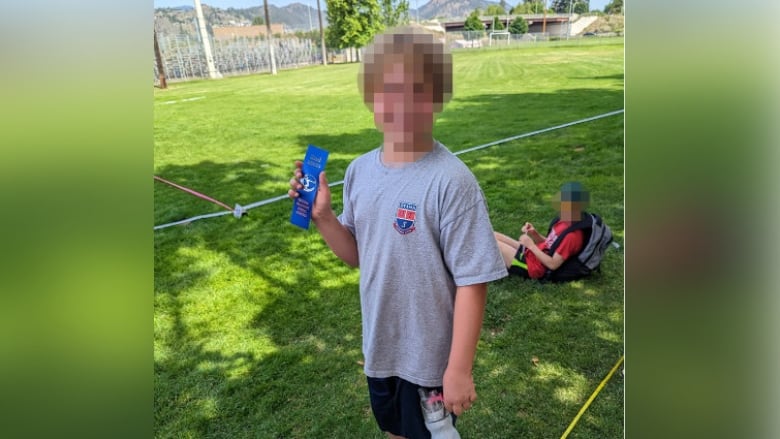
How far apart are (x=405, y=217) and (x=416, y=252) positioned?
0.11m

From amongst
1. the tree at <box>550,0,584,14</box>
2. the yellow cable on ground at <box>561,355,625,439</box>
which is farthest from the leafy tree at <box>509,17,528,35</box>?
the yellow cable on ground at <box>561,355,625,439</box>

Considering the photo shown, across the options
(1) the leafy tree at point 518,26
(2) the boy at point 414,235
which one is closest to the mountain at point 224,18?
(1) the leafy tree at point 518,26

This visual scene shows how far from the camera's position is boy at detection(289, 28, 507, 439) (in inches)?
53.9

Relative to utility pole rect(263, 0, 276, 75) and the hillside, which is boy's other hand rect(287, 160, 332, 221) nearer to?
the hillside

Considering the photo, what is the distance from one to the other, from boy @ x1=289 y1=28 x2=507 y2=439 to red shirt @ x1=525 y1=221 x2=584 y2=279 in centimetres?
241

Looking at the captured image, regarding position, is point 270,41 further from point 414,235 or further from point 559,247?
point 414,235

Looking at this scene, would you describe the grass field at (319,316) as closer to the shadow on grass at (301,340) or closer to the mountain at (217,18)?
the shadow on grass at (301,340)

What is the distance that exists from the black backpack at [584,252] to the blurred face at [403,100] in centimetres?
273

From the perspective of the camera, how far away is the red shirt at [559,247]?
3.79 metres

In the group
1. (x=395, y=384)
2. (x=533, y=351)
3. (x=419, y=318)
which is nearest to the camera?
(x=419, y=318)
